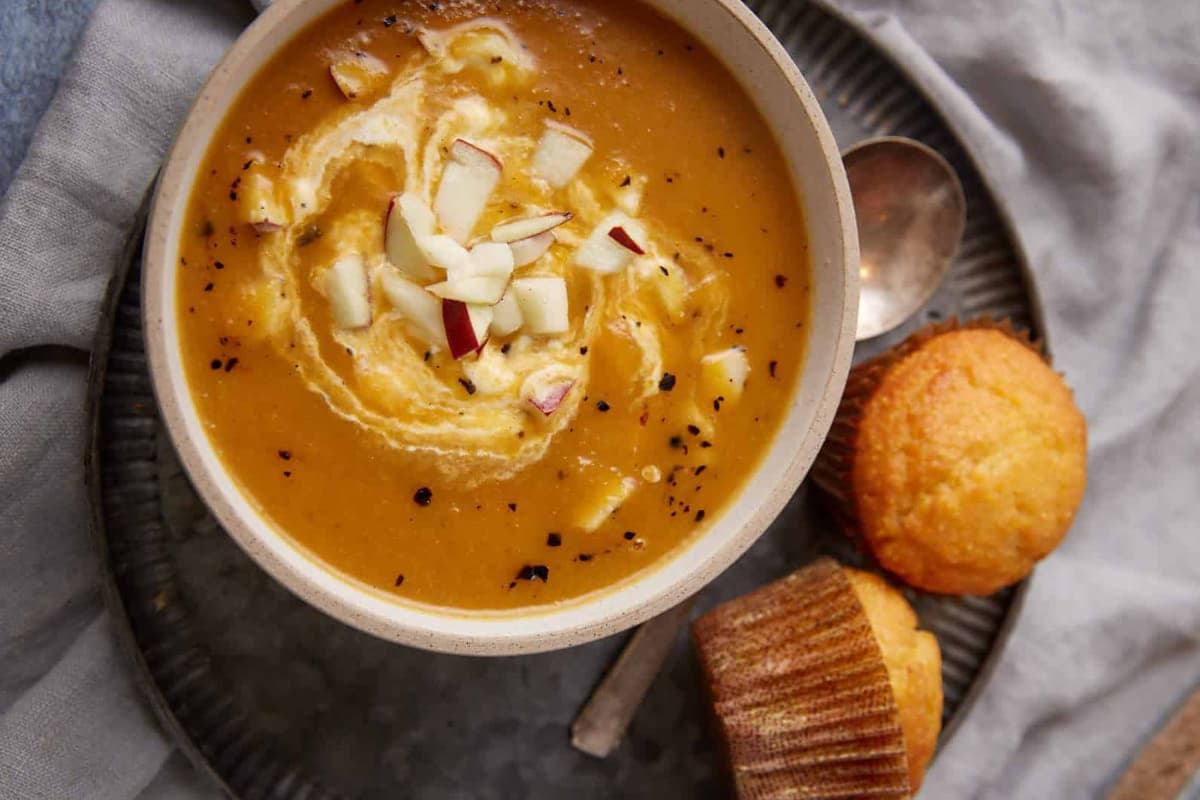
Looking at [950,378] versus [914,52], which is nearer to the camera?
[950,378]

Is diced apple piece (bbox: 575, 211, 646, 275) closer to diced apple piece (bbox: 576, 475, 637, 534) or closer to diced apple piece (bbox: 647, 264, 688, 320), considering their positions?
diced apple piece (bbox: 647, 264, 688, 320)

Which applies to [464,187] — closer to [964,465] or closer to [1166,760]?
[964,465]

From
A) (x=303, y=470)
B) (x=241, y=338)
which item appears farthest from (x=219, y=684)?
(x=241, y=338)

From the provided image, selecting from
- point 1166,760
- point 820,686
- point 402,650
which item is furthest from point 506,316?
point 1166,760

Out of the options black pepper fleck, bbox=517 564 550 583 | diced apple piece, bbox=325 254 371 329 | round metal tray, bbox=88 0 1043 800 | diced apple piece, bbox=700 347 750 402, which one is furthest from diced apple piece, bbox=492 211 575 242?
round metal tray, bbox=88 0 1043 800

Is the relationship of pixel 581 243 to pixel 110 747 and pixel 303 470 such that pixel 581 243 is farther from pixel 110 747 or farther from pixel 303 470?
pixel 110 747

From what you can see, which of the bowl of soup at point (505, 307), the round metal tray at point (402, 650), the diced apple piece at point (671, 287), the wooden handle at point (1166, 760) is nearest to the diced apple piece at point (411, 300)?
the bowl of soup at point (505, 307)
